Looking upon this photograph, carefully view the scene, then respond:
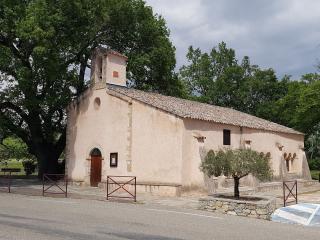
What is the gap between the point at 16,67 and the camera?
1011 inches

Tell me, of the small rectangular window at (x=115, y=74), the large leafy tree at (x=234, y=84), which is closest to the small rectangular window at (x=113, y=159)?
the small rectangular window at (x=115, y=74)

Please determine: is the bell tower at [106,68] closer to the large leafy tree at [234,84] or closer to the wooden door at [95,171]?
the wooden door at [95,171]

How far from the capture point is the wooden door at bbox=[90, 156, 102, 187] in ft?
85.5

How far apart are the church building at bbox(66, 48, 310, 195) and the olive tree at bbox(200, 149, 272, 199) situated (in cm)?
418

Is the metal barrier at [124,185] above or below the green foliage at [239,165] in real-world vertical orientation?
below

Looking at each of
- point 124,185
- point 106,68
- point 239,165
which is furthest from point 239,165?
point 106,68

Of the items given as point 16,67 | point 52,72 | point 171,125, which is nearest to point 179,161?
point 171,125

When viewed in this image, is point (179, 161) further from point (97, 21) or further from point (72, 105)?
point (97, 21)

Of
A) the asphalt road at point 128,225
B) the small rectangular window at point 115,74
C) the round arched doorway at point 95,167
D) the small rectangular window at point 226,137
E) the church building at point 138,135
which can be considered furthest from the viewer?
the small rectangular window at point 115,74

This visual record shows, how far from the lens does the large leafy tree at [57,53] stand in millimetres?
25172

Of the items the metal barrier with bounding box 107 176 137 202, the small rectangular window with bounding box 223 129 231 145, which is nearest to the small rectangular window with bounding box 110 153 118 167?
the metal barrier with bounding box 107 176 137 202

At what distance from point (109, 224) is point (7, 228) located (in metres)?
2.72

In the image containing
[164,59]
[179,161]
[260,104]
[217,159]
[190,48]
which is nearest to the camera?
[217,159]

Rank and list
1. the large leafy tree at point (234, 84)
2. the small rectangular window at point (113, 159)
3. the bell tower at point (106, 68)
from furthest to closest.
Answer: the large leafy tree at point (234, 84) → the bell tower at point (106, 68) → the small rectangular window at point (113, 159)
